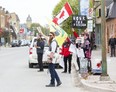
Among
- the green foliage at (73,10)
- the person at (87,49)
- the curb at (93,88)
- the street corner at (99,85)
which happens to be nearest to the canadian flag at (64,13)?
the person at (87,49)

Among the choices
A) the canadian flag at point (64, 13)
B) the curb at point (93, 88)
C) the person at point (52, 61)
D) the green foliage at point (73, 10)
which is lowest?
the curb at point (93, 88)

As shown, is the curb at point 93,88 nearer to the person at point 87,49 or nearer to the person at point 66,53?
the person at point 87,49

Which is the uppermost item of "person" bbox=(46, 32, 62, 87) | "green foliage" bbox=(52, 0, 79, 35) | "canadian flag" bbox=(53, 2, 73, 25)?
"green foliage" bbox=(52, 0, 79, 35)

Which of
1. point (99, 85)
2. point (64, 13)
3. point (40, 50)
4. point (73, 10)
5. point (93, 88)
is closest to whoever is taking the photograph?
point (93, 88)

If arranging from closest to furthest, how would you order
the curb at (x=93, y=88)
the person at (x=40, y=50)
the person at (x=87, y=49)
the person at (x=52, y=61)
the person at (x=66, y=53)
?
the curb at (x=93, y=88), the person at (x=52, y=61), the person at (x=87, y=49), the person at (x=66, y=53), the person at (x=40, y=50)

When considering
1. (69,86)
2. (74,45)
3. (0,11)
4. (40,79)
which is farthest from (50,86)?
(0,11)

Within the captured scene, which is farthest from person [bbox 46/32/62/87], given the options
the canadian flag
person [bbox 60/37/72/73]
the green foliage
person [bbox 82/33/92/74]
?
the green foliage

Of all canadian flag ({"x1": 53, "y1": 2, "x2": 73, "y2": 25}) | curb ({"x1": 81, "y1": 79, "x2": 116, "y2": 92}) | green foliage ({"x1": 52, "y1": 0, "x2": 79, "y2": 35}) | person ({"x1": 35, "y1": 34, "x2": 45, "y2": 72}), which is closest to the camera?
curb ({"x1": 81, "y1": 79, "x2": 116, "y2": 92})

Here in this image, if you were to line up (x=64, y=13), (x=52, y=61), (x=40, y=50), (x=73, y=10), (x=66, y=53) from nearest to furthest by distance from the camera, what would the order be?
(x=52, y=61), (x=64, y=13), (x=66, y=53), (x=40, y=50), (x=73, y=10)

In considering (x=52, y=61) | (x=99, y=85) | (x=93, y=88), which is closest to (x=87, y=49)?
(x=52, y=61)

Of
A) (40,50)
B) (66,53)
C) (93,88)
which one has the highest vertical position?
(40,50)

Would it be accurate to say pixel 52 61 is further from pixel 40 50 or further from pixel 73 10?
pixel 73 10

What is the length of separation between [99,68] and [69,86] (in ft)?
9.57

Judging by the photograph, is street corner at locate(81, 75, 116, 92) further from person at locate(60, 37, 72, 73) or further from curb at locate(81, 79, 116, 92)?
person at locate(60, 37, 72, 73)
